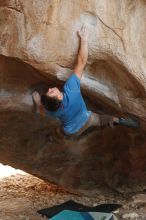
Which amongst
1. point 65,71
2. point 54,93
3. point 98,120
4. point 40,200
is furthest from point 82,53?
point 40,200

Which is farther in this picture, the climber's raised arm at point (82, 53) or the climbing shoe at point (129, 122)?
the climbing shoe at point (129, 122)

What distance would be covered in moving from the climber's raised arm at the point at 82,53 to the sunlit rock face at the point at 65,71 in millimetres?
36

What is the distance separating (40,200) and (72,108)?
187 centimetres

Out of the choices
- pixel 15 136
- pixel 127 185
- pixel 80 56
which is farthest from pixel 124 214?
pixel 80 56

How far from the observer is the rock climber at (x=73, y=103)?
291cm

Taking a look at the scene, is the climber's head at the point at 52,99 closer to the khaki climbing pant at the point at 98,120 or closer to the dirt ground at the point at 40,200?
the khaki climbing pant at the point at 98,120

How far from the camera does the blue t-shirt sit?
292cm

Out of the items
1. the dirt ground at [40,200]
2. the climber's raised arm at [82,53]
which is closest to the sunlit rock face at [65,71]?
the climber's raised arm at [82,53]

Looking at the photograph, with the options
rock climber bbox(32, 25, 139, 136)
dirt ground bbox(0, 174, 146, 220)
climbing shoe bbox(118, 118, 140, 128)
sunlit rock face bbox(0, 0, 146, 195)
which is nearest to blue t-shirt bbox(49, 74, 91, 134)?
rock climber bbox(32, 25, 139, 136)

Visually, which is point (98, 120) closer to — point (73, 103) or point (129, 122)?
point (129, 122)

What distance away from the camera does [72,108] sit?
3.07 meters

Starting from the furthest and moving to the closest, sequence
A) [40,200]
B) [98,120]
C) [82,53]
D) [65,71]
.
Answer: [40,200], [98,120], [65,71], [82,53]

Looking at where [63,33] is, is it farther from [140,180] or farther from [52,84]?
[140,180]

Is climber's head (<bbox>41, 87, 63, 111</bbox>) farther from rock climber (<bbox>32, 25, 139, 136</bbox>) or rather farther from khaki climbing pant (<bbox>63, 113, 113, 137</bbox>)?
khaki climbing pant (<bbox>63, 113, 113, 137</bbox>)
